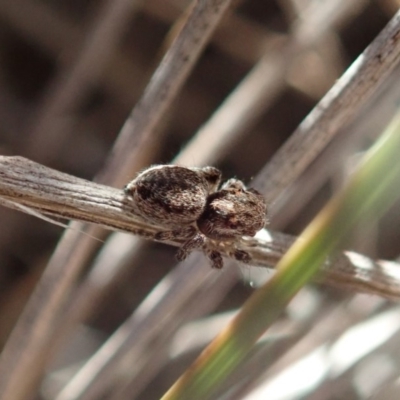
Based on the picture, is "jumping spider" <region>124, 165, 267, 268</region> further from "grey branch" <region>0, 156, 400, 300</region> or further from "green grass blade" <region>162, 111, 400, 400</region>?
"green grass blade" <region>162, 111, 400, 400</region>

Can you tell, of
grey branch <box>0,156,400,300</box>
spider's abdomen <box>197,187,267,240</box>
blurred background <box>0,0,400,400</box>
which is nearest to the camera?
grey branch <box>0,156,400,300</box>

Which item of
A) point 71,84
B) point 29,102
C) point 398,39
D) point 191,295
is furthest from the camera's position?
point 29,102

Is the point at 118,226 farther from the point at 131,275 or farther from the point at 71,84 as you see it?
the point at 131,275

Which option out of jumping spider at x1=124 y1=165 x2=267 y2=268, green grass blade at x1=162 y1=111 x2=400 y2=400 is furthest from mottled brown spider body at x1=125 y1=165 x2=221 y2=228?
green grass blade at x1=162 y1=111 x2=400 y2=400

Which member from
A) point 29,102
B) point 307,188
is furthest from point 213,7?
point 29,102

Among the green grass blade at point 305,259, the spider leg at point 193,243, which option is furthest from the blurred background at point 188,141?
the green grass blade at point 305,259

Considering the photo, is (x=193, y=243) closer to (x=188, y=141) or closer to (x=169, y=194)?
(x=169, y=194)

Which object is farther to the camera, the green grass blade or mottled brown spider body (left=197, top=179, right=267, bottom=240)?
mottled brown spider body (left=197, top=179, right=267, bottom=240)
